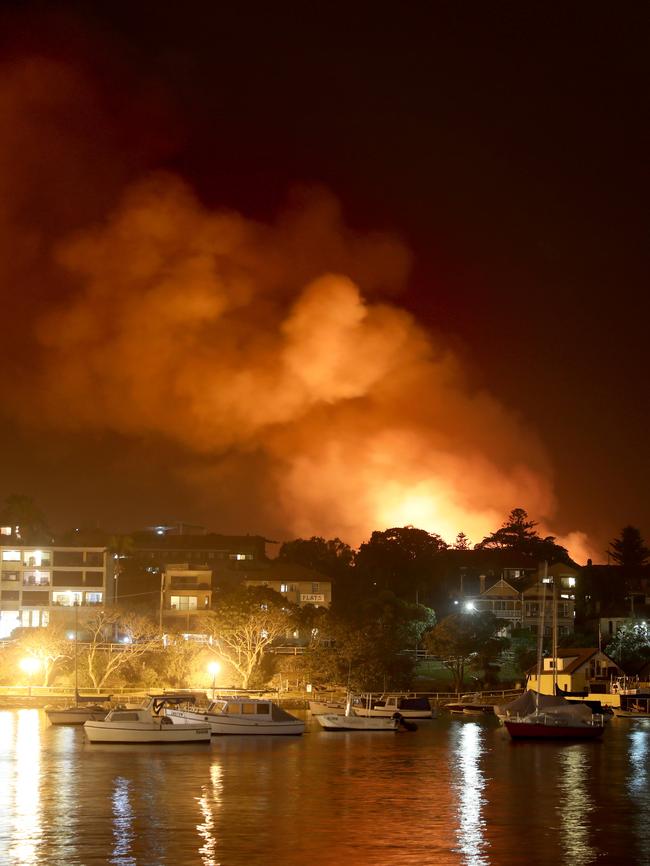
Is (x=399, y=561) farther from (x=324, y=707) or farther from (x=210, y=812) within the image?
(x=210, y=812)

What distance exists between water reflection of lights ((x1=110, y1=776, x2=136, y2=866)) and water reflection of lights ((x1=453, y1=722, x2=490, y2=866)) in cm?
1043

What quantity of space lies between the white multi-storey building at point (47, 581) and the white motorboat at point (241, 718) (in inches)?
1791

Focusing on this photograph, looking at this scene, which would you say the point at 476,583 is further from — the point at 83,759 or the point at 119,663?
the point at 83,759

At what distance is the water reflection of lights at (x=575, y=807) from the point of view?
3891 cm

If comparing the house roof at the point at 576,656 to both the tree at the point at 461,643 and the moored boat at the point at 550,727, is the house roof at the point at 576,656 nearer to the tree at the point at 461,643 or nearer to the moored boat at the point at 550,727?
the tree at the point at 461,643

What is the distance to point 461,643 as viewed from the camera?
102 meters

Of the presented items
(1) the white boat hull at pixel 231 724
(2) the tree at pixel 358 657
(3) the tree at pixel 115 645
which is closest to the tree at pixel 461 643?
(2) the tree at pixel 358 657

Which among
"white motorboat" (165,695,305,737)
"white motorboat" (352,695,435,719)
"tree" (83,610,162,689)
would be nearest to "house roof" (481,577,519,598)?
"tree" (83,610,162,689)

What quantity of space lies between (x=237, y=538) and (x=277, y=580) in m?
46.9

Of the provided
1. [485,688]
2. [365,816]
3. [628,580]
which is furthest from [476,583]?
[365,816]

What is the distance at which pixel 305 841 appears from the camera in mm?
Answer: 39531

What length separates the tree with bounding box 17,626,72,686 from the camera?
310 ft

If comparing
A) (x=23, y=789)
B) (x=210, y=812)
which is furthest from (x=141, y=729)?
(x=210, y=812)

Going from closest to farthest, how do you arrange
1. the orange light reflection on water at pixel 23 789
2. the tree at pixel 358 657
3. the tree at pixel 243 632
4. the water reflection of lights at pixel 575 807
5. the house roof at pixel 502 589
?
the orange light reflection on water at pixel 23 789, the water reflection of lights at pixel 575 807, the tree at pixel 358 657, the tree at pixel 243 632, the house roof at pixel 502 589
